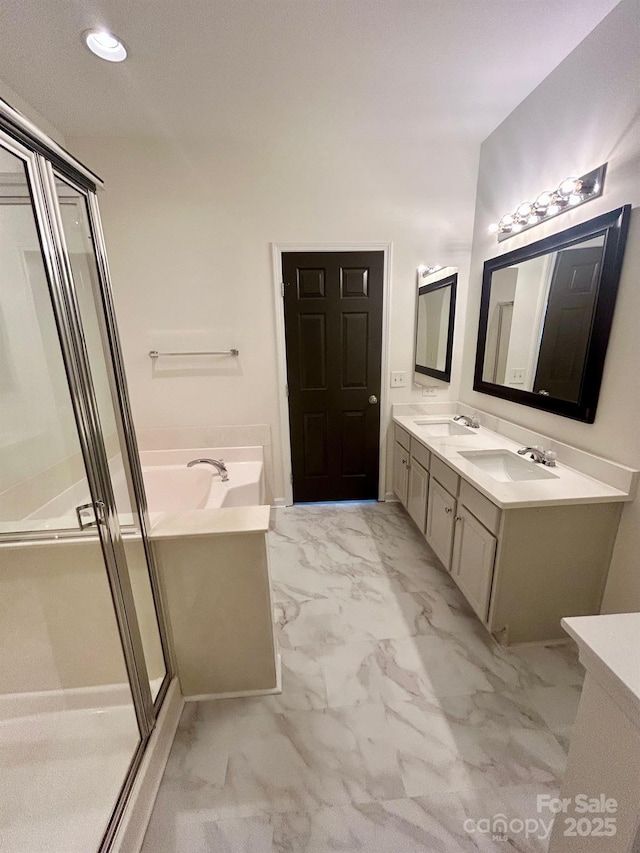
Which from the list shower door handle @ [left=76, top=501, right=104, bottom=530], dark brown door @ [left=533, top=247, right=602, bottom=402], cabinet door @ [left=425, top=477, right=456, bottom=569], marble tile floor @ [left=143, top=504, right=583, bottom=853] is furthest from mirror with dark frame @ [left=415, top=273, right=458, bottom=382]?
shower door handle @ [left=76, top=501, right=104, bottom=530]

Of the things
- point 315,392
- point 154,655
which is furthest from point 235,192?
point 154,655

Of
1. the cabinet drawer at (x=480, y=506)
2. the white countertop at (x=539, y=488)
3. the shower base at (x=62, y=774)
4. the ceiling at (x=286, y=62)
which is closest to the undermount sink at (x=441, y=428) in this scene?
the white countertop at (x=539, y=488)

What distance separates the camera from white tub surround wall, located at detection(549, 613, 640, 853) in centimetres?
61

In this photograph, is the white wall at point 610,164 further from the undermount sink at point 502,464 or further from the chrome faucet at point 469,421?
the chrome faucet at point 469,421

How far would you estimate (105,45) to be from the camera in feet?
5.21

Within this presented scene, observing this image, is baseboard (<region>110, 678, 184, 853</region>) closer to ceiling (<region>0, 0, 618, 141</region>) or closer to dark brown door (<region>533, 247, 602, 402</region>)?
dark brown door (<region>533, 247, 602, 402</region>)

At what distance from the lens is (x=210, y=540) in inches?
50.6

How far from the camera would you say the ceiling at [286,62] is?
4.70ft

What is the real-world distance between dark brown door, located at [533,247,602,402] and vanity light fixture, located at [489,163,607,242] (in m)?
0.23

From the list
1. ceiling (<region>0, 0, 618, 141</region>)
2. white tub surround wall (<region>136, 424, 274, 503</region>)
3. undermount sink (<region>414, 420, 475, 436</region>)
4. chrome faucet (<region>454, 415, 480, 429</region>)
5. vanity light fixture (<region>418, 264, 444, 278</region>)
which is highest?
ceiling (<region>0, 0, 618, 141</region>)

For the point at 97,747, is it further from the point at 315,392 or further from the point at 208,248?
the point at 208,248

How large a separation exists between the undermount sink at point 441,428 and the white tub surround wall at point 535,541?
674mm

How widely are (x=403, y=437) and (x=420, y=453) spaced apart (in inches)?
13.5

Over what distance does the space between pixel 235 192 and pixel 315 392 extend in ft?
5.02
